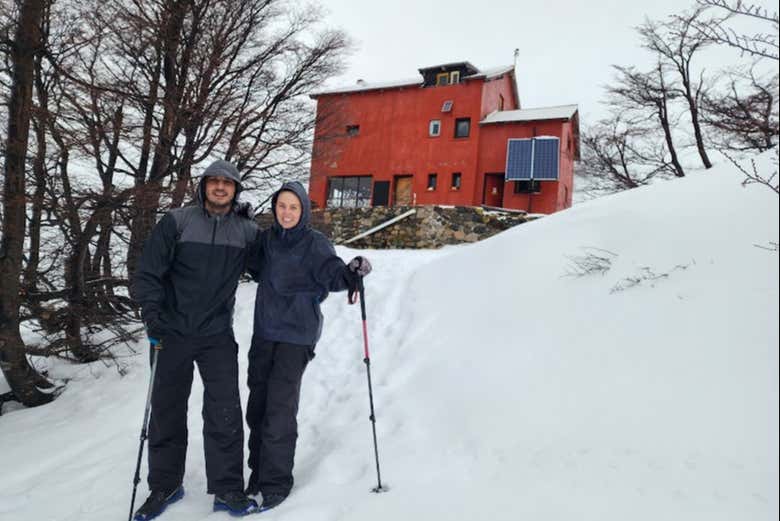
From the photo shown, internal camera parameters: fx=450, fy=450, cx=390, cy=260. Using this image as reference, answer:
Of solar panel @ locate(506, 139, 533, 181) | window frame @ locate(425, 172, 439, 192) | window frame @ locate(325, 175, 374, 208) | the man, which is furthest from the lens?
window frame @ locate(325, 175, 374, 208)

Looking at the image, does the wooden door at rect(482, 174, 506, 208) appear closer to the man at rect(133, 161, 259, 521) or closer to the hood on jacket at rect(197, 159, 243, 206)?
the hood on jacket at rect(197, 159, 243, 206)

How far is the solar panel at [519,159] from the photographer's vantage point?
1639 cm

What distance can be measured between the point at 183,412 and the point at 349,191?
1639 cm

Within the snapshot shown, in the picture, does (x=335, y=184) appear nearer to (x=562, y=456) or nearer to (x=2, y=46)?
(x=2, y=46)

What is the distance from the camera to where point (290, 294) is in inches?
126

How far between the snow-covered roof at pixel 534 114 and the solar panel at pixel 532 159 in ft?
3.18

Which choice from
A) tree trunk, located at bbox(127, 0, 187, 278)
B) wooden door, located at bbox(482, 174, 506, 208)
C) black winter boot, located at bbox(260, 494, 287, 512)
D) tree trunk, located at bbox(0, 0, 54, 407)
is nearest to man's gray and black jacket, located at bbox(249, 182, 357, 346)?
black winter boot, located at bbox(260, 494, 287, 512)

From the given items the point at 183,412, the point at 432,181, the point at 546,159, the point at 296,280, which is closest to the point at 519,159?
the point at 546,159

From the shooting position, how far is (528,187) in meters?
16.8

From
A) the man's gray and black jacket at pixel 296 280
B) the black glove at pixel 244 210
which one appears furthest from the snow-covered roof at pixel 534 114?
the man's gray and black jacket at pixel 296 280

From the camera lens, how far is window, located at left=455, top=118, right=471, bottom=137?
17719 millimetres

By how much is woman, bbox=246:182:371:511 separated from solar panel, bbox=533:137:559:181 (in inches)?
569

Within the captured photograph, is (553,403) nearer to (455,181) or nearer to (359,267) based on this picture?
(359,267)

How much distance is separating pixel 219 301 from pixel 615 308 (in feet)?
10.0
